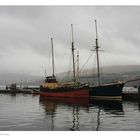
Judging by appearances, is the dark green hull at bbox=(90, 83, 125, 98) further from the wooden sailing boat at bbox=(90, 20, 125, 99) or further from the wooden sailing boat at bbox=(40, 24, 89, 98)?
the wooden sailing boat at bbox=(40, 24, 89, 98)

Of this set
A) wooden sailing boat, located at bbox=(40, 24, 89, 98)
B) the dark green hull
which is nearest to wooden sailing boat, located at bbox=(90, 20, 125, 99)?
the dark green hull

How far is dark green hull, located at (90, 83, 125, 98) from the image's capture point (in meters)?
50.2

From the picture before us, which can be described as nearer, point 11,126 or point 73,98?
point 11,126

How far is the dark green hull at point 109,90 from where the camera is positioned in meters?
50.2

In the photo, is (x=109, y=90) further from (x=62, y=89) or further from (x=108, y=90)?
(x=62, y=89)

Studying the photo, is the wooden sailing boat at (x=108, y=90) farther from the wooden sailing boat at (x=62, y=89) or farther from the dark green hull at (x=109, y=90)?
the wooden sailing boat at (x=62, y=89)

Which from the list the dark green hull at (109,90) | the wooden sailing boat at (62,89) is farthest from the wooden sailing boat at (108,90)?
the wooden sailing boat at (62,89)

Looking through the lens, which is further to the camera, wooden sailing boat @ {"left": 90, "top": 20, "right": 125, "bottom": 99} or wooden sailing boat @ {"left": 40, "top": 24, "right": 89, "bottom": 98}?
wooden sailing boat @ {"left": 40, "top": 24, "right": 89, "bottom": 98}

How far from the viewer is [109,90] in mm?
50500

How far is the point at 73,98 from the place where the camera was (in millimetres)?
54219
